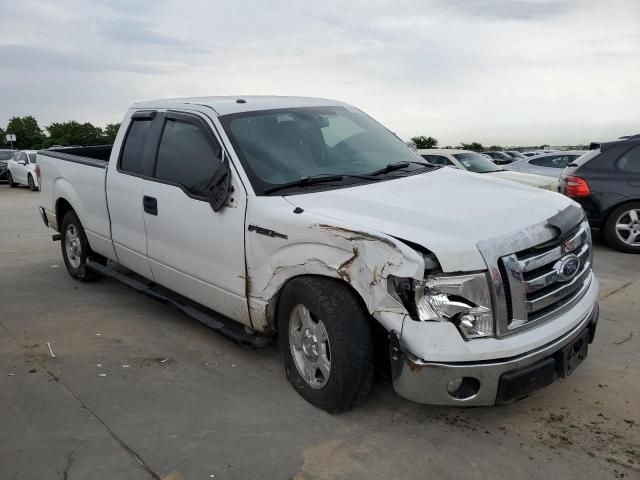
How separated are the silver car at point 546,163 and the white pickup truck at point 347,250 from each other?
1042cm

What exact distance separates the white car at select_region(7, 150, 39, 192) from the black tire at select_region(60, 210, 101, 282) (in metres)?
16.3

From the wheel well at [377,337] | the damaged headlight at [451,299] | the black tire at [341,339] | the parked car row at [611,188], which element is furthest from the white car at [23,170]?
the damaged headlight at [451,299]

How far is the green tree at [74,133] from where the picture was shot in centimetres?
6638

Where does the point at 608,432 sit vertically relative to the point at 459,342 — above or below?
below

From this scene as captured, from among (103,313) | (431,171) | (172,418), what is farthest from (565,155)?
(172,418)

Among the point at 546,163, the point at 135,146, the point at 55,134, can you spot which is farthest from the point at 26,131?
the point at 135,146

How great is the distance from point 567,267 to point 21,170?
22933 mm

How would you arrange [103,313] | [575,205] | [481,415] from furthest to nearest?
[103,313] < [575,205] < [481,415]

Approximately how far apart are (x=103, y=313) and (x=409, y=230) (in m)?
3.53

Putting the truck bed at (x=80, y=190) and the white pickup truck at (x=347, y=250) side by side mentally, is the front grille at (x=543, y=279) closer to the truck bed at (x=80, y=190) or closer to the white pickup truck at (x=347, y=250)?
the white pickup truck at (x=347, y=250)

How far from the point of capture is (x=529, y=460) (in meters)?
2.99

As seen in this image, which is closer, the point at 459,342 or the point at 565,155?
the point at 459,342

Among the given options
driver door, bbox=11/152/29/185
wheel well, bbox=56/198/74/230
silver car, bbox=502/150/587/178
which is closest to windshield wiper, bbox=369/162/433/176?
wheel well, bbox=56/198/74/230

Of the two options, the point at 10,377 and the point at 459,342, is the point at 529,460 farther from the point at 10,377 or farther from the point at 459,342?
the point at 10,377
